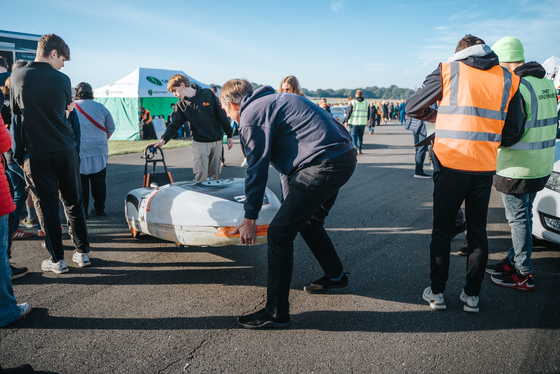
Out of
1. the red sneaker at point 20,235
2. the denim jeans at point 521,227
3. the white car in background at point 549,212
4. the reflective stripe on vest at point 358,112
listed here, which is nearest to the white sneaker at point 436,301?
the denim jeans at point 521,227

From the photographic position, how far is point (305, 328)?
102 inches

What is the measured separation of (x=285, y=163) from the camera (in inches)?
103

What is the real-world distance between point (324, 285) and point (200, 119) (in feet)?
10.3

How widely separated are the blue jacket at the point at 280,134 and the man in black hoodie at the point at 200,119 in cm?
272

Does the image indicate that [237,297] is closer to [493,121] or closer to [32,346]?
[32,346]

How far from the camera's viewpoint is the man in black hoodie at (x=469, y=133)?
244 centimetres

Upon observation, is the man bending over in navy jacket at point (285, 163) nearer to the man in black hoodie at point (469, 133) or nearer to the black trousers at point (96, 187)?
the man in black hoodie at point (469, 133)

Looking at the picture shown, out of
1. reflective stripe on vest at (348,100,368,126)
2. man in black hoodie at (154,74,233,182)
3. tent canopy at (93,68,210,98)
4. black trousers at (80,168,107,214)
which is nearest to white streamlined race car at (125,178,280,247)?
man in black hoodie at (154,74,233,182)

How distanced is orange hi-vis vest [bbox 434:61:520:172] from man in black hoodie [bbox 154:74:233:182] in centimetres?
340

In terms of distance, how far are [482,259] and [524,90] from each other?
4.50ft

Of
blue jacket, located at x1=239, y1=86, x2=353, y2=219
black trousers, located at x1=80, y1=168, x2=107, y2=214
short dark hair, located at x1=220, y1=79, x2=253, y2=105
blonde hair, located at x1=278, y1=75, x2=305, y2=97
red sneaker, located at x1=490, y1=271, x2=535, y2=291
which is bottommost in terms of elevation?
red sneaker, located at x1=490, y1=271, x2=535, y2=291

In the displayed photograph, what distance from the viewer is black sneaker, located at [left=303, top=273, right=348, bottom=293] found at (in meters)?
3.09

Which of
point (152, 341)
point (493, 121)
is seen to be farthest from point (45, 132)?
point (493, 121)

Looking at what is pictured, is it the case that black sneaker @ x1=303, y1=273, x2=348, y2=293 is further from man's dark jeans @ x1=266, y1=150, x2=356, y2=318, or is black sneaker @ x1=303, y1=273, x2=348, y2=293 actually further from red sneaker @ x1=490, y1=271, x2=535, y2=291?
red sneaker @ x1=490, y1=271, x2=535, y2=291
